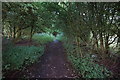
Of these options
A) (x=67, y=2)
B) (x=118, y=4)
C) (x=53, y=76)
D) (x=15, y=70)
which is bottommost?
(x=53, y=76)

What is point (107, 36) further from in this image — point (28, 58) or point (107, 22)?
point (28, 58)

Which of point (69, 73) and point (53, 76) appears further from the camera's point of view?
point (69, 73)

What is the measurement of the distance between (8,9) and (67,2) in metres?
3.46

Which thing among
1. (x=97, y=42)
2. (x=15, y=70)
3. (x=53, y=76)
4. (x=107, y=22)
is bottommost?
(x=53, y=76)

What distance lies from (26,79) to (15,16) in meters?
3.88

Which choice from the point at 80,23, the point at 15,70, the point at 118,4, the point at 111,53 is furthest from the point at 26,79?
the point at 118,4

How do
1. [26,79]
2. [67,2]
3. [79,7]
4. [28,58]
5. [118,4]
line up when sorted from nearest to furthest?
[118,4], [26,79], [79,7], [28,58], [67,2]

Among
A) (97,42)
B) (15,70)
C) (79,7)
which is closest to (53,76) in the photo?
(15,70)

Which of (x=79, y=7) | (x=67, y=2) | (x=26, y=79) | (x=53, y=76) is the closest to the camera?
(x=26, y=79)

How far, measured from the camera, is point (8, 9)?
5.45 m

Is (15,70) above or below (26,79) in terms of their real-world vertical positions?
above

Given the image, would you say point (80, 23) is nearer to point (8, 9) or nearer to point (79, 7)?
point (79, 7)

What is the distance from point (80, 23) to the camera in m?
5.37

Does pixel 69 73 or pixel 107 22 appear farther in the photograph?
pixel 69 73
